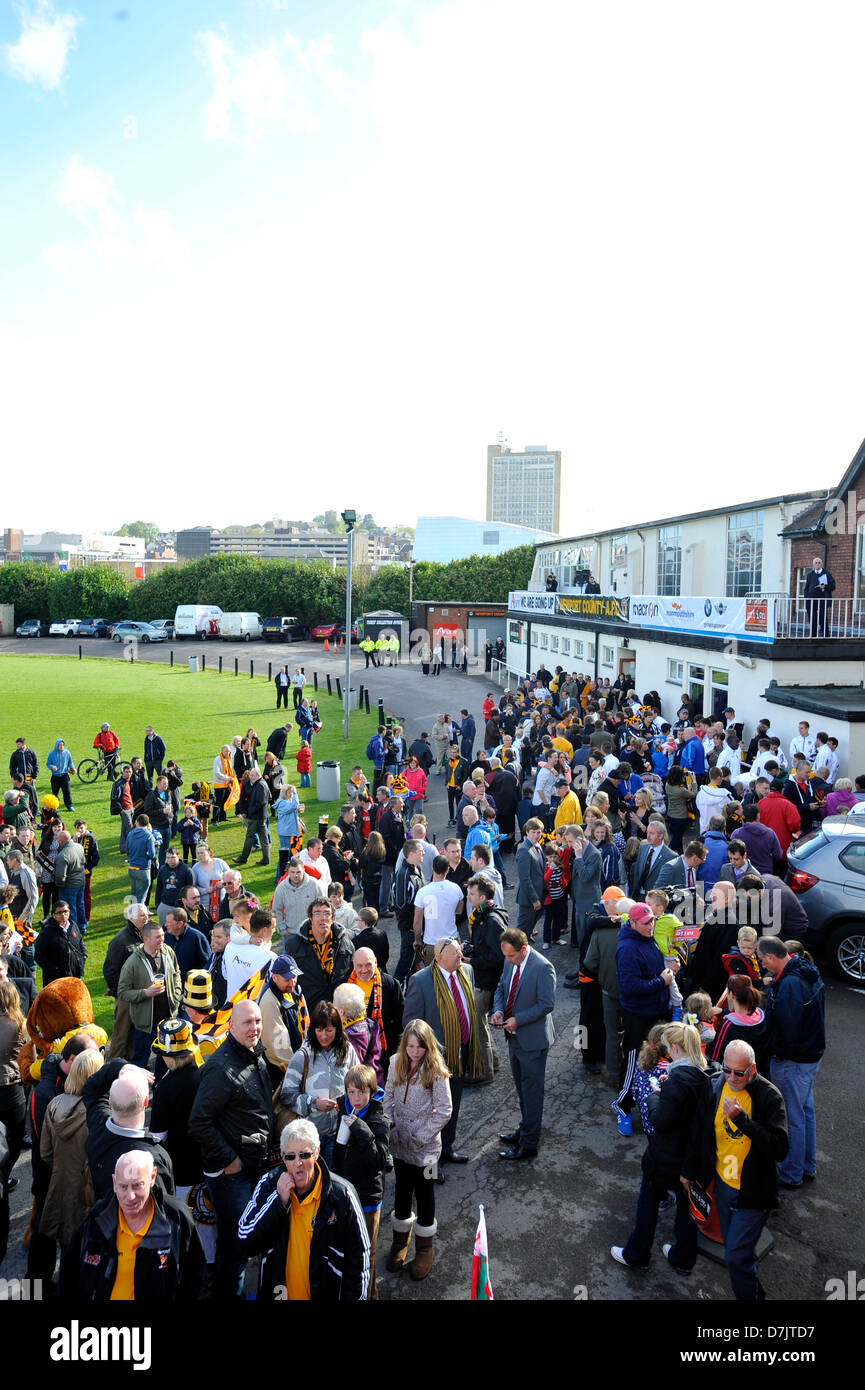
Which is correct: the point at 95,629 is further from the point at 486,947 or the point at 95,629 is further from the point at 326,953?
the point at 486,947

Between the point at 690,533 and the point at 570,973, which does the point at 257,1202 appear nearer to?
the point at 570,973

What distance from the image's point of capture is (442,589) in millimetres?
73688

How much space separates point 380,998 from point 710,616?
16321 mm

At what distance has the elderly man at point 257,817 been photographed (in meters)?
13.8

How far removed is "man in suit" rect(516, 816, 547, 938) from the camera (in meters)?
9.15

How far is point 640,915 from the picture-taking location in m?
6.20

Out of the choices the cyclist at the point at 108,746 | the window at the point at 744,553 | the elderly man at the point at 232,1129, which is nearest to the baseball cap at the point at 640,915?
the elderly man at the point at 232,1129

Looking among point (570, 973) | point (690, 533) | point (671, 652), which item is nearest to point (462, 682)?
point (690, 533)

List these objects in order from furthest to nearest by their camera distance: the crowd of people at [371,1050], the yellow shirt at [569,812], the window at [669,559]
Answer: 1. the window at [669,559]
2. the yellow shirt at [569,812]
3. the crowd of people at [371,1050]

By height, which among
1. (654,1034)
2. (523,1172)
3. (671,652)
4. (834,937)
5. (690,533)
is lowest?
(523,1172)

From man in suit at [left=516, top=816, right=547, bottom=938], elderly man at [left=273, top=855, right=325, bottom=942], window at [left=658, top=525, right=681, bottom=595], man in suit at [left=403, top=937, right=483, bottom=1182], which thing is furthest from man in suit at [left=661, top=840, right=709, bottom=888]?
window at [left=658, top=525, right=681, bottom=595]

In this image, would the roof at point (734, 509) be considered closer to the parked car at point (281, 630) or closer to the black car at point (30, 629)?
the parked car at point (281, 630)

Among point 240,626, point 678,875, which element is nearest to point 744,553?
point 678,875
